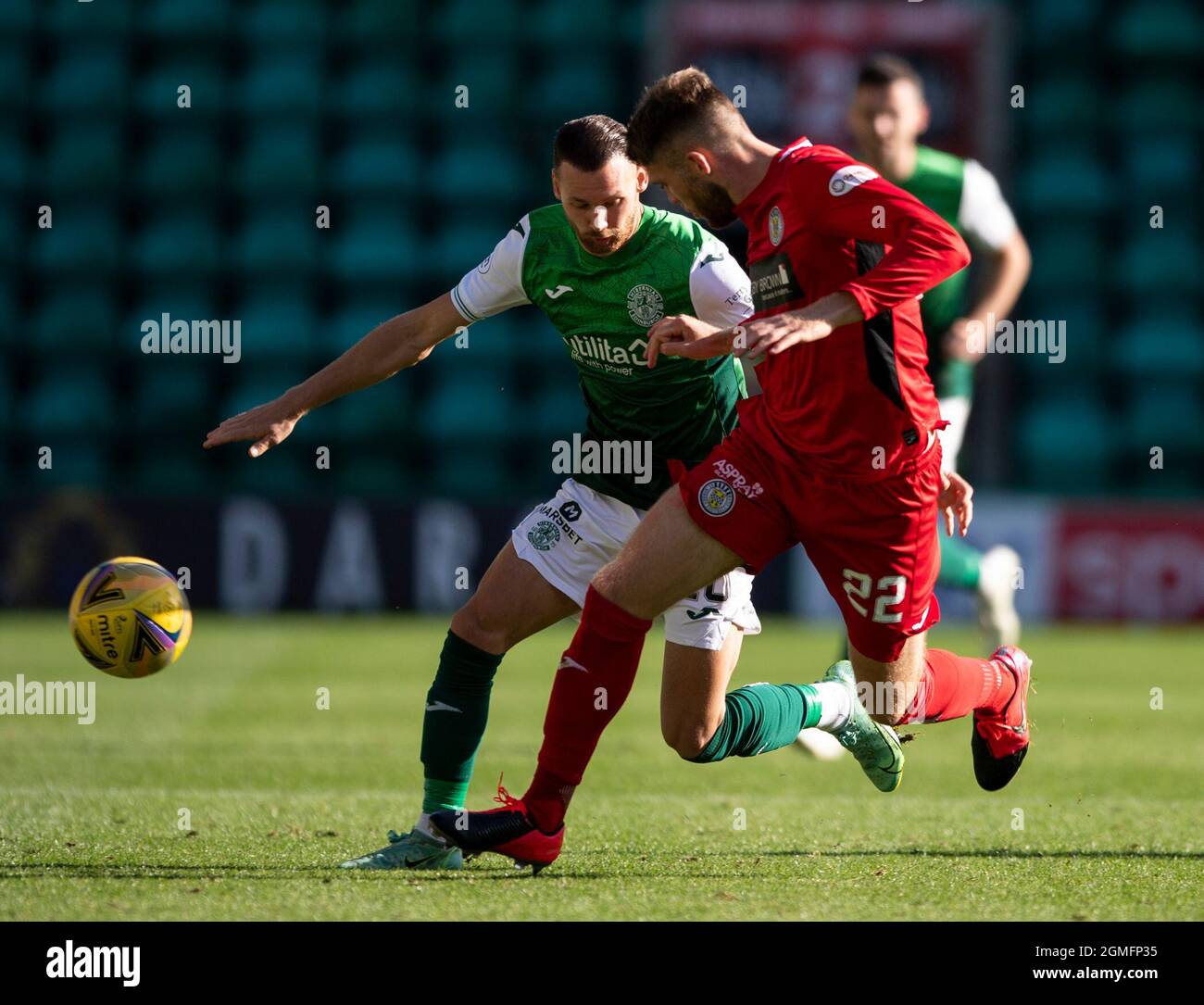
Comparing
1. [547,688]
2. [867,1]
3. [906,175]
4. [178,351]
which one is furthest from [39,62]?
[906,175]

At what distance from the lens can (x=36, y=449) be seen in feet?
53.9

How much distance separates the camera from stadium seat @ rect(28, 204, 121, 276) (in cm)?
1708

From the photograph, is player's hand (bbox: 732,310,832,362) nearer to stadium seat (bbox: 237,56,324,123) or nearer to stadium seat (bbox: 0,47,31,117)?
stadium seat (bbox: 237,56,324,123)

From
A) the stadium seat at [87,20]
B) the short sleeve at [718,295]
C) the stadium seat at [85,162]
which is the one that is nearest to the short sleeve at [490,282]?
the short sleeve at [718,295]

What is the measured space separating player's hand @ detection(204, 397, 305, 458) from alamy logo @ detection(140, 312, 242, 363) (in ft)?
39.6

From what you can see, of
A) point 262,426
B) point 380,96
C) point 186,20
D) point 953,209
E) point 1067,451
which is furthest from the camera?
point 186,20

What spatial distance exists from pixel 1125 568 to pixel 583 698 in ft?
34.4

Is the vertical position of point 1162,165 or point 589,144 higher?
point 1162,165

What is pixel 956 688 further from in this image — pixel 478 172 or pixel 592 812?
pixel 478 172

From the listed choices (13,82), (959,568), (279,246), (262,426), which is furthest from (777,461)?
(13,82)

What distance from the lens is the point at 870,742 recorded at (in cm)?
514

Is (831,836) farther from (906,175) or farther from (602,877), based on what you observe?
(906,175)

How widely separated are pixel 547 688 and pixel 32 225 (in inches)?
391

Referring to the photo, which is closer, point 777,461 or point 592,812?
point 777,461
